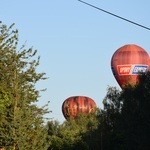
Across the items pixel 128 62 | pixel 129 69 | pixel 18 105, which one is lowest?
pixel 18 105

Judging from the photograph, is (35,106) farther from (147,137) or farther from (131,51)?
(131,51)

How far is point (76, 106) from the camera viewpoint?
123 metres

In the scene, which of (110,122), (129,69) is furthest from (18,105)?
(129,69)

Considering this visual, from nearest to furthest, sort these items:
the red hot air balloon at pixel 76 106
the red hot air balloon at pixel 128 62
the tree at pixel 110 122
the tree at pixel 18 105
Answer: the tree at pixel 18 105 < the tree at pixel 110 122 < the red hot air balloon at pixel 128 62 < the red hot air balloon at pixel 76 106

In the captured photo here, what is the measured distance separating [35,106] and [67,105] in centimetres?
9626

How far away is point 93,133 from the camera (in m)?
62.5

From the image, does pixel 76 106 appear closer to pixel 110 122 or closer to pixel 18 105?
pixel 110 122

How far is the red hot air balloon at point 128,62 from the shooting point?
90.1 metres

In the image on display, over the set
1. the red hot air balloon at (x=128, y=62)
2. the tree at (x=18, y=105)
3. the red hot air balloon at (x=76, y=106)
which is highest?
the red hot air balloon at (x=128, y=62)

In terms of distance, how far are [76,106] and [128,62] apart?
112 feet

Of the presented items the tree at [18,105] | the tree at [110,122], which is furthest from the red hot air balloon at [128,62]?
the tree at [18,105]

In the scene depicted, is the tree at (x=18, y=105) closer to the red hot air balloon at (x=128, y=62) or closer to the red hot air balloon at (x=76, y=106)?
the red hot air balloon at (x=128, y=62)

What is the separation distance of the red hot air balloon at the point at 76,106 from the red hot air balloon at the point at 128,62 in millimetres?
30692

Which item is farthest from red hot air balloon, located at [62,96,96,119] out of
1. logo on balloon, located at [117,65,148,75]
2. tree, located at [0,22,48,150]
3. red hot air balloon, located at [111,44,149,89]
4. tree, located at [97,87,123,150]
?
tree, located at [0,22,48,150]
